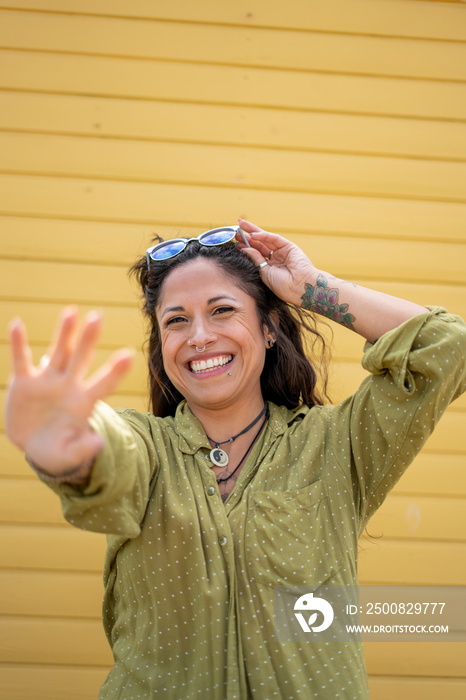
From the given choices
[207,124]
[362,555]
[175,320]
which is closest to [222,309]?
[175,320]

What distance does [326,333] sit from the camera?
9.54 feet

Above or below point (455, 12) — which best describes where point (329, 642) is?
below

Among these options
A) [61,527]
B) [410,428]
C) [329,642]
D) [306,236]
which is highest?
[306,236]

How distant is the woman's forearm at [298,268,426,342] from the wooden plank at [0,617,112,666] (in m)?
1.65

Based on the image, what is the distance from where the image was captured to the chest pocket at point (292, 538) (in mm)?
1729

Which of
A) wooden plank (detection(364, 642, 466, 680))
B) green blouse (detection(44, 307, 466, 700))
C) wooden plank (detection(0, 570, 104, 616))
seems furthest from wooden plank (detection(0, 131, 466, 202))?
wooden plank (detection(364, 642, 466, 680))

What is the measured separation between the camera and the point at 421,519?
279cm

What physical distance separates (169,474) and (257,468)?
256 millimetres

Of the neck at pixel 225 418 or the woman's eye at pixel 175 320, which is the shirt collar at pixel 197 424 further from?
the woman's eye at pixel 175 320

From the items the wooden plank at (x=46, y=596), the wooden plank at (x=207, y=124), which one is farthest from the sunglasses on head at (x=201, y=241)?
the wooden plank at (x=46, y=596)

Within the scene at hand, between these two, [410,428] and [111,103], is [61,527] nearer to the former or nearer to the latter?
[410,428]

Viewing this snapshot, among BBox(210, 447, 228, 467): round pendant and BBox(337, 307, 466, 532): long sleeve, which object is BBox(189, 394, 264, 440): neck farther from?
BBox(337, 307, 466, 532): long sleeve

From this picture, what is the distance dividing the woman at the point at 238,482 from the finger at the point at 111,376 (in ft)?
0.43

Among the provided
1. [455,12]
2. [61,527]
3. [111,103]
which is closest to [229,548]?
[61,527]
